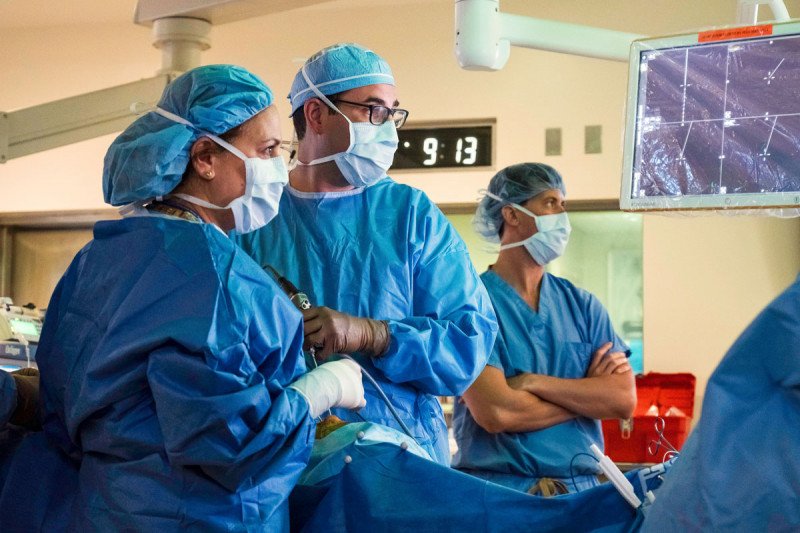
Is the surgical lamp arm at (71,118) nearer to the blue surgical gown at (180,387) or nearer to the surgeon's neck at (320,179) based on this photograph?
the surgeon's neck at (320,179)

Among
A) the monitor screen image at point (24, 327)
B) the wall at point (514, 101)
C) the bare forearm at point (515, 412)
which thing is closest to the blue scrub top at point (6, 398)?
the bare forearm at point (515, 412)

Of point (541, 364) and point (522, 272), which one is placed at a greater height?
point (522, 272)

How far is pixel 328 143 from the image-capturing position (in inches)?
94.0

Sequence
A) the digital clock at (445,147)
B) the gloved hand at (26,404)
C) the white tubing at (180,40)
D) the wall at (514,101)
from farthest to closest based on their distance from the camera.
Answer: the digital clock at (445,147)
the wall at (514,101)
the white tubing at (180,40)
the gloved hand at (26,404)

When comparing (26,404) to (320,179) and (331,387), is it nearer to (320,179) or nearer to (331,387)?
(331,387)

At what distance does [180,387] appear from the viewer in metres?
1.58

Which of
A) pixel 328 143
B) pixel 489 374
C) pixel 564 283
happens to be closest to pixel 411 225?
pixel 328 143

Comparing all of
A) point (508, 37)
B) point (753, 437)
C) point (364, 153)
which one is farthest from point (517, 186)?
point (753, 437)

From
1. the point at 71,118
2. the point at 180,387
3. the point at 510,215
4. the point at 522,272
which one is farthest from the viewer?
the point at 71,118

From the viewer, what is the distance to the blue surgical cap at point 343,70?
238 centimetres

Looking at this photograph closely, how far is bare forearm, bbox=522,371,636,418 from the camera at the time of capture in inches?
109

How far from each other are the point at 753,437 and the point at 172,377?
0.82 m

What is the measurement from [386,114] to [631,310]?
3051 mm

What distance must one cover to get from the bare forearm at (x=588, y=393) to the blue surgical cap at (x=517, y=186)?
0.59 m
